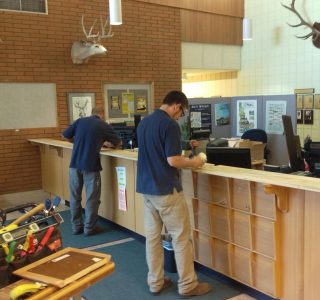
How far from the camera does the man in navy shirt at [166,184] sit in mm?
3049

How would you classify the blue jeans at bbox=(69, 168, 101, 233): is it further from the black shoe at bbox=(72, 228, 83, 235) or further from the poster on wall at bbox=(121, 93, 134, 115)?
the poster on wall at bbox=(121, 93, 134, 115)

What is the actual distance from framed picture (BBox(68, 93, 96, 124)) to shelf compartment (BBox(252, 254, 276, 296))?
487 cm

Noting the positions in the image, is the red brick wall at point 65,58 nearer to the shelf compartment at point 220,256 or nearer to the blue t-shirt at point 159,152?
the blue t-shirt at point 159,152

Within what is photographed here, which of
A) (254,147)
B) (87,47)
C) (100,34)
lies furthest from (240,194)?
(100,34)

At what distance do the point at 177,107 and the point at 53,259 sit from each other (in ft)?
5.22

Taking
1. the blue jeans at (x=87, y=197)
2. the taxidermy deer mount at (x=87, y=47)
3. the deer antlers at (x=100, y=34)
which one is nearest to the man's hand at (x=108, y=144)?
the blue jeans at (x=87, y=197)

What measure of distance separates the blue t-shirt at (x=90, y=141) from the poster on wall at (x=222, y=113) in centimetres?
415

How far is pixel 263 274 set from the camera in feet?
10.1

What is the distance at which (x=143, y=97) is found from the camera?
806 cm

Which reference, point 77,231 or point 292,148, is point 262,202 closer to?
point 292,148

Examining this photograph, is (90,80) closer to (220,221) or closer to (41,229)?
(220,221)

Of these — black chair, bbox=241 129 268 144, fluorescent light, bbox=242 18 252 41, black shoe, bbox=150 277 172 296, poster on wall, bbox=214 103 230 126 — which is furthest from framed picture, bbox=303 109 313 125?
black shoe, bbox=150 277 172 296

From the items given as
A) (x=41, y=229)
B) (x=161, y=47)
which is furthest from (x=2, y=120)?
(x=41, y=229)

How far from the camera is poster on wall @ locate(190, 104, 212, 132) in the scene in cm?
827
